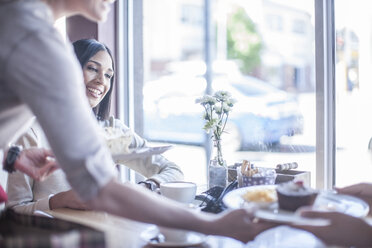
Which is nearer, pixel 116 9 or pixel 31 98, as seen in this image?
pixel 31 98

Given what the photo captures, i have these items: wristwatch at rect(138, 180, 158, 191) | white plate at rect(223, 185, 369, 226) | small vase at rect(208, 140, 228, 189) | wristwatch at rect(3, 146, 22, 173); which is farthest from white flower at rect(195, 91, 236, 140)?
wristwatch at rect(3, 146, 22, 173)

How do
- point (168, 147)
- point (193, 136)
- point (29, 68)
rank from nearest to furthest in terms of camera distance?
point (29, 68), point (168, 147), point (193, 136)

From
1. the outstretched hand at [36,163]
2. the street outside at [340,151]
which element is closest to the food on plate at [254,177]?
the street outside at [340,151]

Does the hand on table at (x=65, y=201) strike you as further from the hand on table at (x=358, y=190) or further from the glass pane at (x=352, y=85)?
the glass pane at (x=352, y=85)

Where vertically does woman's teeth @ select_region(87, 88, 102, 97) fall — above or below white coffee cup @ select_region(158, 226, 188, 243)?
above

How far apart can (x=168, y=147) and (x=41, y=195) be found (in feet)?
2.37

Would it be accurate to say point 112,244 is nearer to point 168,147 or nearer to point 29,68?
point 168,147

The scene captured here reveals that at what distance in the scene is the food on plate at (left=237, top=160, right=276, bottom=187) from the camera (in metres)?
1.60

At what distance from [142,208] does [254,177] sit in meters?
0.78

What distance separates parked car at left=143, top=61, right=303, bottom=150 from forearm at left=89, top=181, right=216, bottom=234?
3.18 feet

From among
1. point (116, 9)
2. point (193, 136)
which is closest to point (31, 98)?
point (116, 9)

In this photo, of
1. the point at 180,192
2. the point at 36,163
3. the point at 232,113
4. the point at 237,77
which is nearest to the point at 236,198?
the point at 180,192

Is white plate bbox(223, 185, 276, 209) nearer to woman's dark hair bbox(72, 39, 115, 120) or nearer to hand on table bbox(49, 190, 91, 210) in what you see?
hand on table bbox(49, 190, 91, 210)

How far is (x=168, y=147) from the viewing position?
1464mm
